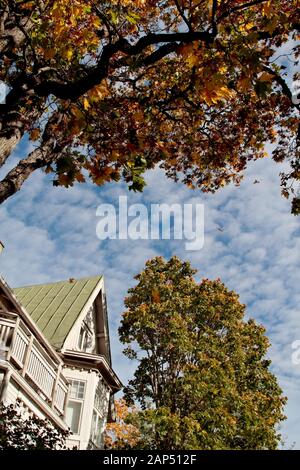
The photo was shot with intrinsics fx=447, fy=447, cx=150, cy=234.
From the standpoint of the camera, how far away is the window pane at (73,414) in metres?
20.8

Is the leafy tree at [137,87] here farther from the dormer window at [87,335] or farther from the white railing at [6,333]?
→ the dormer window at [87,335]

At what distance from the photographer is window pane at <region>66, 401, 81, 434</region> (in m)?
20.8

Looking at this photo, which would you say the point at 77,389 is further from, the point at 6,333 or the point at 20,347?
the point at 6,333

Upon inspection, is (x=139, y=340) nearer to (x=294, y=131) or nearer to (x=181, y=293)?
(x=181, y=293)

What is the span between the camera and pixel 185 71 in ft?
28.0

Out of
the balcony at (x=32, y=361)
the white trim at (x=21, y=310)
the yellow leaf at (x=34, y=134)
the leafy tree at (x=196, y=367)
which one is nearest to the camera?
the yellow leaf at (x=34, y=134)

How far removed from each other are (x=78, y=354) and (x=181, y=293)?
22.3 ft

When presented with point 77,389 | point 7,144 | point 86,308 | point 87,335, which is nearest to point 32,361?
point 77,389

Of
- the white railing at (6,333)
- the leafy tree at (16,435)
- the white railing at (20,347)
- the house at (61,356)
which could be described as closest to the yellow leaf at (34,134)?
the leafy tree at (16,435)

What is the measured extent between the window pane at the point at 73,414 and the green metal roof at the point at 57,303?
295 centimetres

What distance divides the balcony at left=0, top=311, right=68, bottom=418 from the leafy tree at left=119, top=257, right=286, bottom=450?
443 centimetres

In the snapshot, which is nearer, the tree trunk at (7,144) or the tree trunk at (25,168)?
the tree trunk at (7,144)

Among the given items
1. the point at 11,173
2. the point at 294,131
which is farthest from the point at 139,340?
the point at 11,173

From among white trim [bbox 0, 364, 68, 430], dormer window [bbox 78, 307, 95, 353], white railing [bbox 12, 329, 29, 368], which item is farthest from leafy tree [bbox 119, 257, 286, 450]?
white railing [bbox 12, 329, 29, 368]
